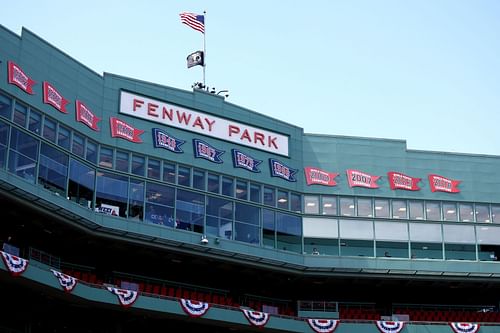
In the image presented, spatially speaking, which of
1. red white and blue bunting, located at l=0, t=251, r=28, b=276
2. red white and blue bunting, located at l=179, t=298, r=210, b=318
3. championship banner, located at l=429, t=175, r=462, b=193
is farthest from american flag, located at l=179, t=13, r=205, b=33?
red white and blue bunting, located at l=0, t=251, r=28, b=276

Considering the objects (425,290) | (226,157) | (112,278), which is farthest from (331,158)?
(112,278)

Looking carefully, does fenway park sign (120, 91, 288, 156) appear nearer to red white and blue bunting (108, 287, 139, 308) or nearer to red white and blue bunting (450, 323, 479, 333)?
red white and blue bunting (108, 287, 139, 308)

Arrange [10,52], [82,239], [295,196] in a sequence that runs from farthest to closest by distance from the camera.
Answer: [295,196] → [82,239] → [10,52]

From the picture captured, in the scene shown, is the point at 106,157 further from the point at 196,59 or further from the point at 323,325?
the point at 323,325

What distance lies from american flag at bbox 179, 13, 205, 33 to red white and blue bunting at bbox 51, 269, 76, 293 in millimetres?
17422

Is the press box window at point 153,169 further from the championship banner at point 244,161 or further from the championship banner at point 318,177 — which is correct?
the championship banner at point 318,177

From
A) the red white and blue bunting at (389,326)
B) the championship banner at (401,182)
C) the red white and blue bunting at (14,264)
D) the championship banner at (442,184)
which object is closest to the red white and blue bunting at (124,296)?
the red white and blue bunting at (14,264)

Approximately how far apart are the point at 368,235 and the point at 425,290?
6.42m

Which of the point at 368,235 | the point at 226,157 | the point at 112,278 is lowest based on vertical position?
the point at 112,278

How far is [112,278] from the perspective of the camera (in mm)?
46062

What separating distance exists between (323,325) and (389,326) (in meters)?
3.93

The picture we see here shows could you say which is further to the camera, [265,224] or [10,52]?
[265,224]

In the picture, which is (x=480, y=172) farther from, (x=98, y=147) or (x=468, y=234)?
(x=98, y=147)

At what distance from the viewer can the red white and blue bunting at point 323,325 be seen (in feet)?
154
